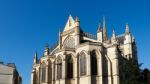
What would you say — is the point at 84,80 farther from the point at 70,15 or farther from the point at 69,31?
the point at 70,15

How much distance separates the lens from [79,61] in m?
47.3

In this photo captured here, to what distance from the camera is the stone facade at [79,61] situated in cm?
4506

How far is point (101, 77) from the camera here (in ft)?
146

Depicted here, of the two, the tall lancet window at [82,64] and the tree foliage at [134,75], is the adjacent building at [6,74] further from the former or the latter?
the tree foliage at [134,75]

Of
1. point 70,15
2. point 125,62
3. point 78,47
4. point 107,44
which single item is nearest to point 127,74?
point 125,62

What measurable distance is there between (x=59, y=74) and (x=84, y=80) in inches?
221

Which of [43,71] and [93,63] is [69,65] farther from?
[43,71]

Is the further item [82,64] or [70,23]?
[70,23]

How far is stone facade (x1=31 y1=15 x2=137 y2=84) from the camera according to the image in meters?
45.1

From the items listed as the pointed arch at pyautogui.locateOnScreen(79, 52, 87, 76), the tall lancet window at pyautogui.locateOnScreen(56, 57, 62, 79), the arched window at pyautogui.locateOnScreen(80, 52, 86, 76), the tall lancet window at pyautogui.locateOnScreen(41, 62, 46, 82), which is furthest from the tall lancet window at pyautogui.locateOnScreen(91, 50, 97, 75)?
the tall lancet window at pyautogui.locateOnScreen(41, 62, 46, 82)

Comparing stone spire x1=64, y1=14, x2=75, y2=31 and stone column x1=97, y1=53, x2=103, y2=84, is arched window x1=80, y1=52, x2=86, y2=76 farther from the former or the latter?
stone spire x1=64, y1=14, x2=75, y2=31

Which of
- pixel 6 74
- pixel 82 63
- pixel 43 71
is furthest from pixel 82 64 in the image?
pixel 6 74

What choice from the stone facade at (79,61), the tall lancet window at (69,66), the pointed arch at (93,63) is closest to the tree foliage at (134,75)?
the stone facade at (79,61)

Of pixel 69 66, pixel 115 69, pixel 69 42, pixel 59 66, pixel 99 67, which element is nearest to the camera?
pixel 115 69
